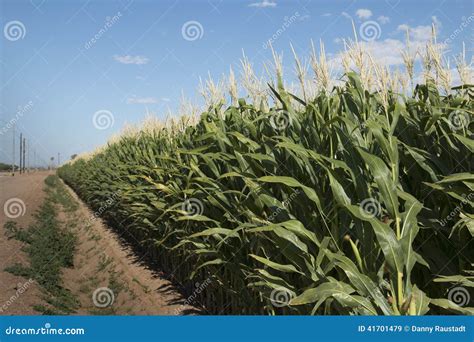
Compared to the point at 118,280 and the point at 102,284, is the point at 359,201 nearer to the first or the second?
the point at 118,280

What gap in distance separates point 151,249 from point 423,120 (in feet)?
Result: 16.7

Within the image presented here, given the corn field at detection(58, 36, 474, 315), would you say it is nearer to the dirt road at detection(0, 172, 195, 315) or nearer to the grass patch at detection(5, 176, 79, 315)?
the dirt road at detection(0, 172, 195, 315)

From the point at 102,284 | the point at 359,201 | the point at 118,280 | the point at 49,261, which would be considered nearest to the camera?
the point at 359,201

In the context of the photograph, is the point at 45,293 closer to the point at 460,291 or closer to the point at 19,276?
the point at 19,276

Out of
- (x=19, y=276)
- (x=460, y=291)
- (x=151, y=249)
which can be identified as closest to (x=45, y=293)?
(x=19, y=276)

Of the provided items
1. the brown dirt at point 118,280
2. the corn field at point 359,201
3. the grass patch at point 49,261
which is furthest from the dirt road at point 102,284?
the corn field at point 359,201

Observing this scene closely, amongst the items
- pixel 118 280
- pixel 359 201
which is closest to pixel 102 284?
pixel 118 280

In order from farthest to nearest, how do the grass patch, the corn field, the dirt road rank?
the grass patch
the dirt road
the corn field

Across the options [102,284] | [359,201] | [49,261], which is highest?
[359,201]

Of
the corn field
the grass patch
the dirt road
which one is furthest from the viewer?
the grass patch

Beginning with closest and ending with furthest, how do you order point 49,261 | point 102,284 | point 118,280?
point 118,280
point 102,284
point 49,261

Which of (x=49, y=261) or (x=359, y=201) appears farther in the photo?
(x=49, y=261)

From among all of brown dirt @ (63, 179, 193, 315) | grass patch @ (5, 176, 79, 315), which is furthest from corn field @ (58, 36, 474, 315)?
grass patch @ (5, 176, 79, 315)

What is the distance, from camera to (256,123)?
3.60 m
